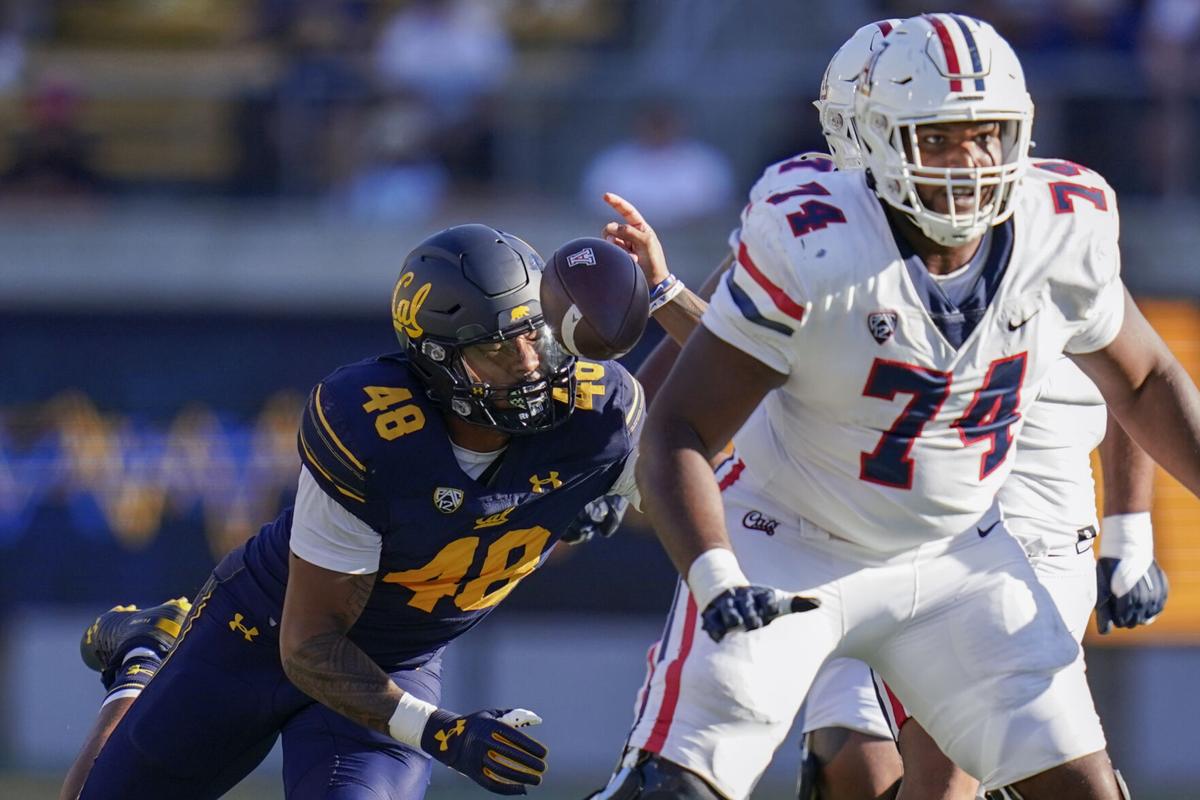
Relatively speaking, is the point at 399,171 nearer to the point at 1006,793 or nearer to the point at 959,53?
the point at 959,53

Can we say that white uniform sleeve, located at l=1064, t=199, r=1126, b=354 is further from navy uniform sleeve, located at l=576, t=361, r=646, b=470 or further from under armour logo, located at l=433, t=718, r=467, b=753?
under armour logo, located at l=433, t=718, r=467, b=753

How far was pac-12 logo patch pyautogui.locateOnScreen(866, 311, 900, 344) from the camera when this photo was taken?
136 inches

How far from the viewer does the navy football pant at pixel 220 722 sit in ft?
13.4

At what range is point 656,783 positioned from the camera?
3480 mm

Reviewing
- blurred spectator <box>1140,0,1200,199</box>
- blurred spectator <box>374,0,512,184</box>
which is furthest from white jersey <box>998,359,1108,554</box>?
blurred spectator <box>374,0,512,184</box>

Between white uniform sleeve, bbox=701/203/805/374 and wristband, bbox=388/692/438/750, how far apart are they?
3.23 feet

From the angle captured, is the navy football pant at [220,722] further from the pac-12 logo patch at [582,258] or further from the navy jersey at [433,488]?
the pac-12 logo patch at [582,258]

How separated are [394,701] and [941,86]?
1600 mm

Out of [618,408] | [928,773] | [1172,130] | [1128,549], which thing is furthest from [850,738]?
[1172,130]

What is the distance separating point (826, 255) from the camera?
3.42 meters

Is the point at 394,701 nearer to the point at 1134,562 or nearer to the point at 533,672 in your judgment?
the point at 1134,562

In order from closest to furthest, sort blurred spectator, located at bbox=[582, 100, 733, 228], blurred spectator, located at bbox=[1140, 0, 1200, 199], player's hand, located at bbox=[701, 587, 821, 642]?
1. player's hand, located at bbox=[701, 587, 821, 642]
2. blurred spectator, located at bbox=[1140, 0, 1200, 199]
3. blurred spectator, located at bbox=[582, 100, 733, 228]

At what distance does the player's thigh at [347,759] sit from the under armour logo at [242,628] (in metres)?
0.20

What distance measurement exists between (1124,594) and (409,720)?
163cm
